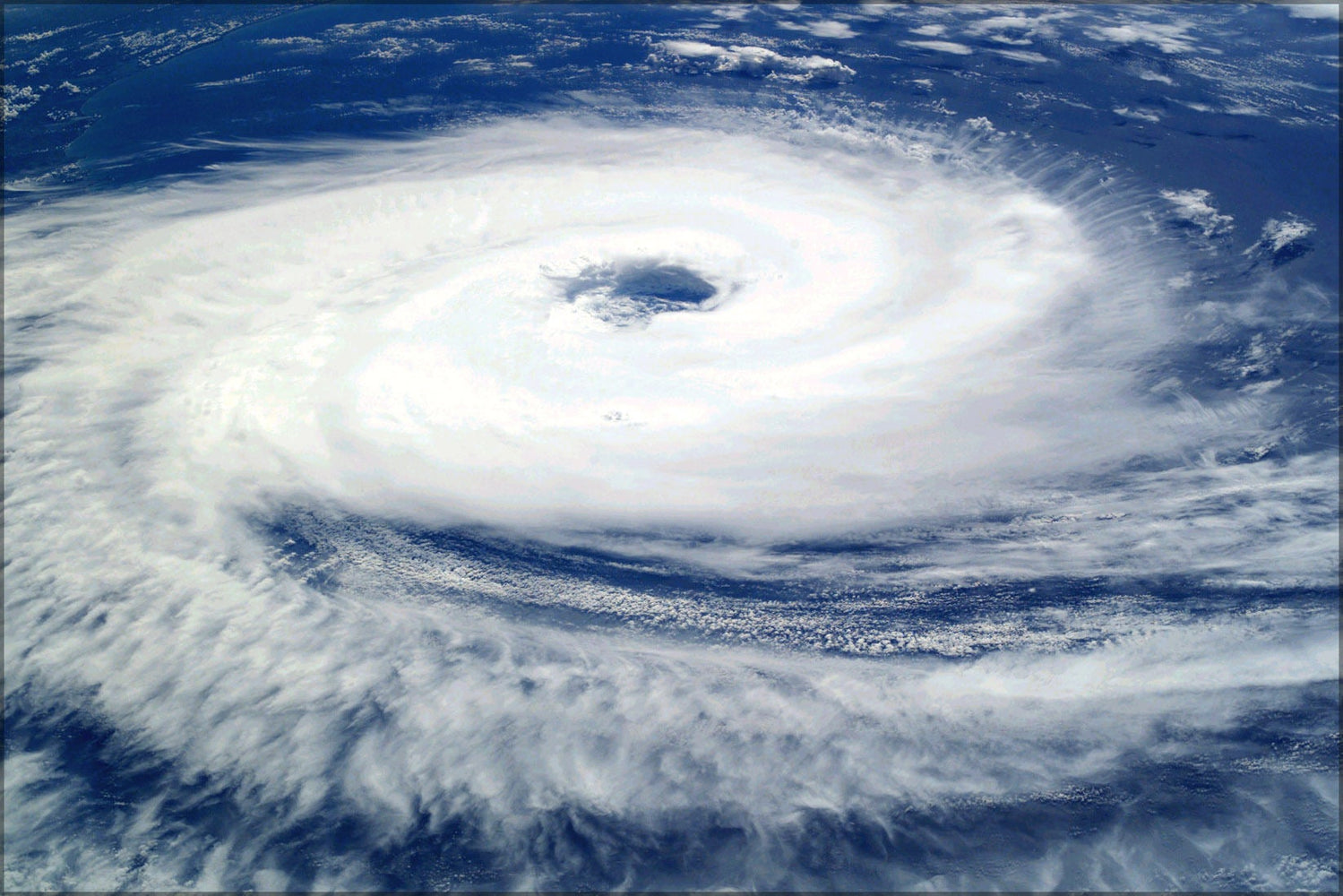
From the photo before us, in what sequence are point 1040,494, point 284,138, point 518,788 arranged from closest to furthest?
1. point 518,788
2. point 1040,494
3. point 284,138

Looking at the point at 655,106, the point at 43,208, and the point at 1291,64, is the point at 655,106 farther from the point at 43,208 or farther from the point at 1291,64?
the point at 1291,64

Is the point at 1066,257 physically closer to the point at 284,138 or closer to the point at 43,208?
the point at 284,138

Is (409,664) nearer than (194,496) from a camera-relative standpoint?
Yes

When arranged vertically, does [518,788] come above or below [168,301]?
below

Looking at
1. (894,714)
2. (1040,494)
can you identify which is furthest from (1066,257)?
(894,714)

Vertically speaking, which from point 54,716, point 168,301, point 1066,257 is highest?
point 1066,257

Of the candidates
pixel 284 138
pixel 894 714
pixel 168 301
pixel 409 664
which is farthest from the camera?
pixel 284 138

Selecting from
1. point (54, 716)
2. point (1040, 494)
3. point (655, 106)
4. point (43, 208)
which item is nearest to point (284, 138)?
point (43, 208)
